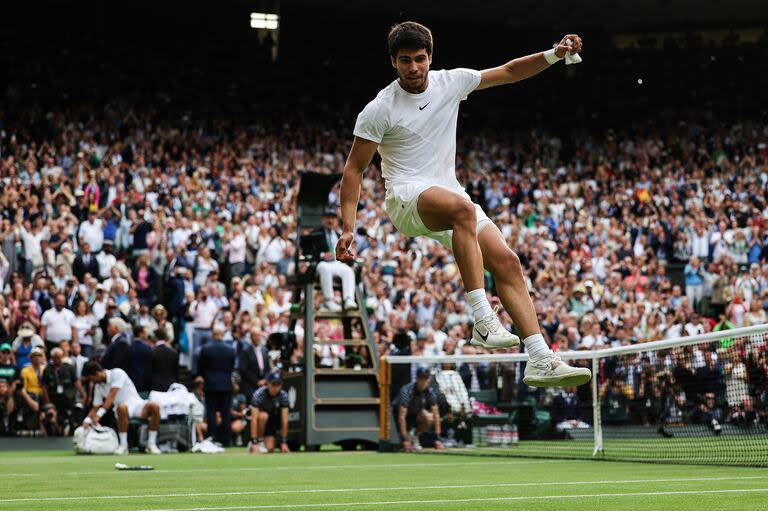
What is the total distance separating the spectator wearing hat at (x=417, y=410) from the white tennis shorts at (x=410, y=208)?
30.5ft

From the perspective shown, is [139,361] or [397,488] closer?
[397,488]

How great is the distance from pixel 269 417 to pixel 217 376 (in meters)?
1.42

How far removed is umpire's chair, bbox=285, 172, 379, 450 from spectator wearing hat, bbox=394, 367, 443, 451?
3.90ft

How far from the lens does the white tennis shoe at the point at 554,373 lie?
7570 mm

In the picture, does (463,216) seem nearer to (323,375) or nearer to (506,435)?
(506,435)

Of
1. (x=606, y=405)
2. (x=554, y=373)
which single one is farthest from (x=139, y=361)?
(x=554, y=373)

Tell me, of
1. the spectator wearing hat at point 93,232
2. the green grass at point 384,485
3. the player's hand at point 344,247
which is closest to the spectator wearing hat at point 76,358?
the spectator wearing hat at point 93,232

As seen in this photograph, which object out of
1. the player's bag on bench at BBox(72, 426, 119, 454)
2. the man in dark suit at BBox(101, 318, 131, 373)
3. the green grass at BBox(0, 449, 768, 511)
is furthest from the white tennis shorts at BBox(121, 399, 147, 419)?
the green grass at BBox(0, 449, 768, 511)

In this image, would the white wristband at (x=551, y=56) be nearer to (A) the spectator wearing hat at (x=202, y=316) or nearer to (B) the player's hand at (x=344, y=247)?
(B) the player's hand at (x=344, y=247)

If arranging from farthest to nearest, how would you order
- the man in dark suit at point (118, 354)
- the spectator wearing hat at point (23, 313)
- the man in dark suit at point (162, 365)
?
the spectator wearing hat at point (23, 313)
the man in dark suit at point (118, 354)
the man in dark suit at point (162, 365)

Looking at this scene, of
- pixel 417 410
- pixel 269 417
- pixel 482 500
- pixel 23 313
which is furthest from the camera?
pixel 23 313

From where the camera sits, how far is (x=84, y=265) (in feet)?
73.6

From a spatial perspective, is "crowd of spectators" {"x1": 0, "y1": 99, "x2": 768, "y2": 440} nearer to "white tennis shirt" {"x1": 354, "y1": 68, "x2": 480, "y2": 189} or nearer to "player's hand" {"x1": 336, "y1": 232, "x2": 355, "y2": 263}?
"white tennis shirt" {"x1": 354, "y1": 68, "x2": 480, "y2": 189}

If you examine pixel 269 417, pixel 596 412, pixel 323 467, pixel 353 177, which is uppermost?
pixel 353 177
